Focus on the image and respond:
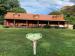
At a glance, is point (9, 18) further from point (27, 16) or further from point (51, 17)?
point (51, 17)

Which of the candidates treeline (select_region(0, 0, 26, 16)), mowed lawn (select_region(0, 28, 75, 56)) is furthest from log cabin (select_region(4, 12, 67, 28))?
mowed lawn (select_region(0, 28, 75, 56))

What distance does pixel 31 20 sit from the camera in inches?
2719

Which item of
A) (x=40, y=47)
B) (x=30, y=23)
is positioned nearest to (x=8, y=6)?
(x=30, y=23)

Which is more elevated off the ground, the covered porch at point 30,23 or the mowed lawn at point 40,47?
the mowed lawn at point 40,47

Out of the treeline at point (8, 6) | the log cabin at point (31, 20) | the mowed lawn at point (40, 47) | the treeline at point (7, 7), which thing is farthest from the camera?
the treeline at point (8, 6)

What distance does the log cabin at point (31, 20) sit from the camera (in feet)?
221

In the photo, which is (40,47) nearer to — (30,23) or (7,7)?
(30,23)

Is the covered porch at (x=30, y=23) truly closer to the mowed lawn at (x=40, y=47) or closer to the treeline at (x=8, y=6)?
the treeline at (x=8, y=6)

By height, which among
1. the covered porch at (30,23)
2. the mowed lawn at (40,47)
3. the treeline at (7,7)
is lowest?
the covered porch at (30,23)

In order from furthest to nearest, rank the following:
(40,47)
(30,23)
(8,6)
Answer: (8,6)
(30,23)
(40,47)

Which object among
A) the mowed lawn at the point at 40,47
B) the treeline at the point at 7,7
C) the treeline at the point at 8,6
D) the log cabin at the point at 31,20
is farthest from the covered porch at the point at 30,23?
the mowed lawn at the point at 40,47

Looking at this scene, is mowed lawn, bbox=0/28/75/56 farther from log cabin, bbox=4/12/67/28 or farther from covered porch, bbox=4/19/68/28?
log cabin, bbox=4/12/67/28

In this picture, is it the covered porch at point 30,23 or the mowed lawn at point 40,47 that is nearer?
the mowed lawn at point 40,47

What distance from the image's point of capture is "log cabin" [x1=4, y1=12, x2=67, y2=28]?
67481mm
